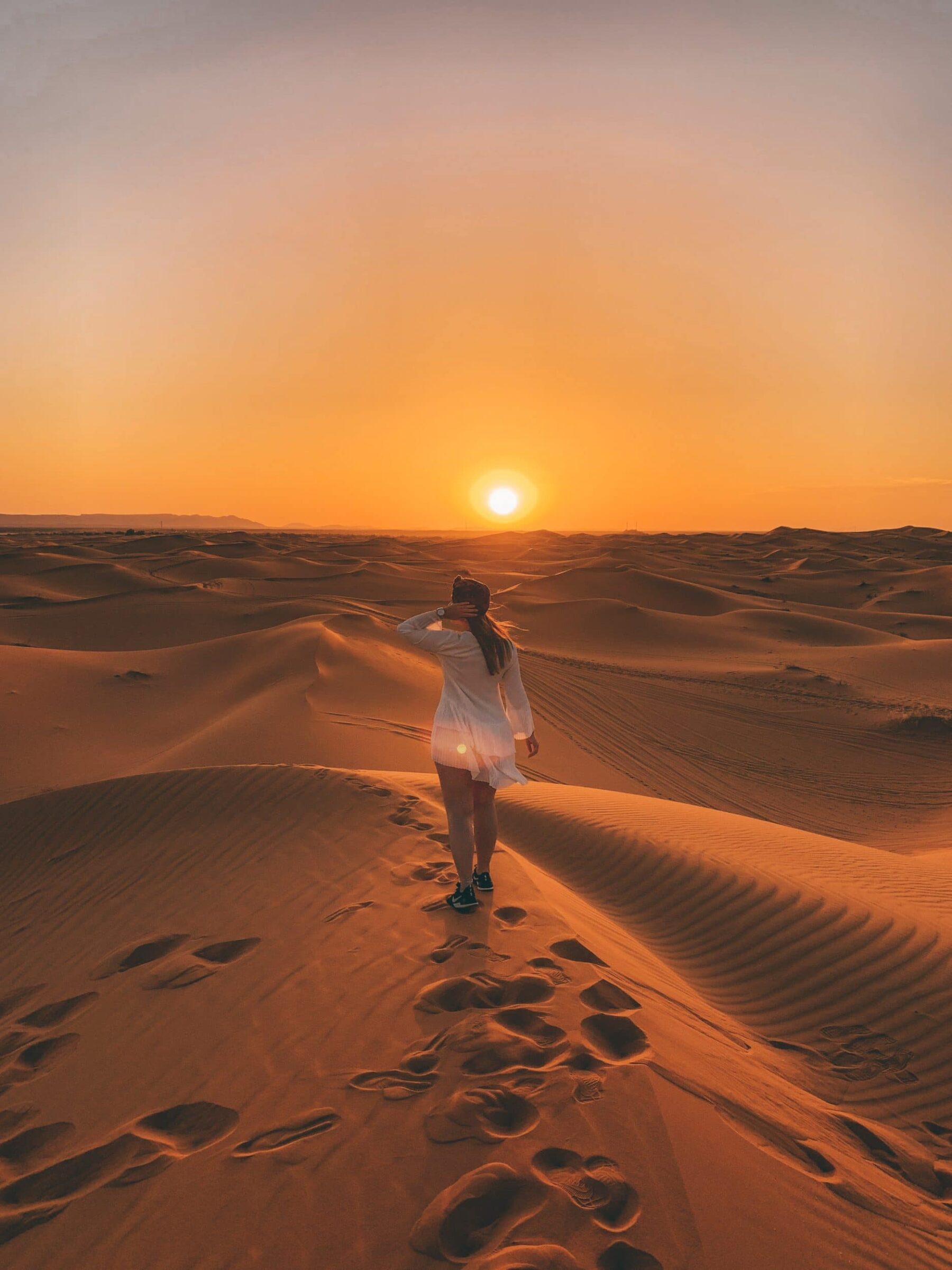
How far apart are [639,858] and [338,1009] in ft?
12.1

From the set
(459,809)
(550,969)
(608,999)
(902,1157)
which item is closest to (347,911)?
(459,809)

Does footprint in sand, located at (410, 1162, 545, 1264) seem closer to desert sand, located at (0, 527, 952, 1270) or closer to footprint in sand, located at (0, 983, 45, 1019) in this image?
desert sand, located at (0, 527, 952, 1270)

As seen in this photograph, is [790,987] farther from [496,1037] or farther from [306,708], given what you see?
[306,708]

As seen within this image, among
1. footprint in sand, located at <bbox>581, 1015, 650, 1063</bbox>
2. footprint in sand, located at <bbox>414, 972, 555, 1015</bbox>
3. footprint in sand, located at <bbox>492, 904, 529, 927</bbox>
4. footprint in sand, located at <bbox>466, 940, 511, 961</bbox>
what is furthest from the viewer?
footprint in sand, located at <bbox>492, 904, 529, 927</bbox>

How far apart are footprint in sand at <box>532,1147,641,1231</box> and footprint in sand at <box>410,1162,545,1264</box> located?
0.27 feet

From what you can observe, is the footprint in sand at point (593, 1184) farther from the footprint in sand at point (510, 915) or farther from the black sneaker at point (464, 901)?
the black sneaker at point (464, 901)

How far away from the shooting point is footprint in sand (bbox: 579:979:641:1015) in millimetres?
3588

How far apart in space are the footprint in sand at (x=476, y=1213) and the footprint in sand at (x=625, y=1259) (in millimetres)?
252

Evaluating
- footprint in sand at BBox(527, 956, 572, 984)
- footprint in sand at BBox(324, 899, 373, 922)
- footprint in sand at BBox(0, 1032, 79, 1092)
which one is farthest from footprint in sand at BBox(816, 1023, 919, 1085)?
footprint in sand at BBox(0, 1032, 79, 1092)

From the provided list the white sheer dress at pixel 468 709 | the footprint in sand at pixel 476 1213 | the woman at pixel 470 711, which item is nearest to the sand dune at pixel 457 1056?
the footprint in sand at pixel 476 1213

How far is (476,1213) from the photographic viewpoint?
2455 millimetres

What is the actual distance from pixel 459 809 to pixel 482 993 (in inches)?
43.1

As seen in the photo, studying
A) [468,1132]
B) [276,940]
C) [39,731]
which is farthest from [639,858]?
[39,731]

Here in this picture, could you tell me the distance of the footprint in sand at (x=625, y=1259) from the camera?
226cm
